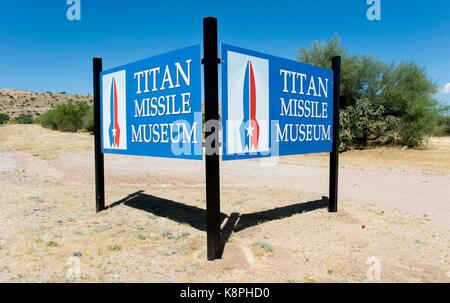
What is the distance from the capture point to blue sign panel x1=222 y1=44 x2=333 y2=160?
4.64m

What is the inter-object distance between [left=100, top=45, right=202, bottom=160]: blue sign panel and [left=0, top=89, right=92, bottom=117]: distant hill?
122m

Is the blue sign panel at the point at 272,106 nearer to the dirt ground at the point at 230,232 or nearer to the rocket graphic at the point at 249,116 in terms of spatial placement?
the rocket graphic at the point at 249,116

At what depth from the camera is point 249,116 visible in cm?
495

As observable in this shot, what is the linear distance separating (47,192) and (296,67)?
19.8ft

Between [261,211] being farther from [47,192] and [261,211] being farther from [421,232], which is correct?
[47,192]

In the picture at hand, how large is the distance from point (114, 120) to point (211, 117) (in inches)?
108

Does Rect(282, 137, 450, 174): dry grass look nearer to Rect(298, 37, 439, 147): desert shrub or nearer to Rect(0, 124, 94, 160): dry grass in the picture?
Rect(298, 37, 439, 147): desert shrub

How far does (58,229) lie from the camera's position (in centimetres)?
535

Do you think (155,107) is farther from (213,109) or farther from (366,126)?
(366,126)

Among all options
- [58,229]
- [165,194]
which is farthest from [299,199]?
[58,229]

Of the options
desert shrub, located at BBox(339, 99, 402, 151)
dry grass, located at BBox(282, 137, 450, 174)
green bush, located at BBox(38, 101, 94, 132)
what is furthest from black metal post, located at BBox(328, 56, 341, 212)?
green bush, located at BBox(38, 101, 94, 132)

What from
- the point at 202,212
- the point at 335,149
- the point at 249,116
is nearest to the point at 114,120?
the point at 202,212

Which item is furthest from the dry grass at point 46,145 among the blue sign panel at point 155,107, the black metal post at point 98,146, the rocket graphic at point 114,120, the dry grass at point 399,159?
the dry grass at point 399,159
